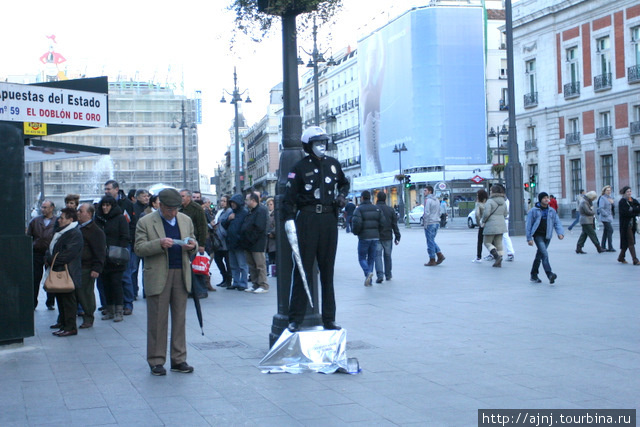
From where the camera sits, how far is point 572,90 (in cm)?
4619

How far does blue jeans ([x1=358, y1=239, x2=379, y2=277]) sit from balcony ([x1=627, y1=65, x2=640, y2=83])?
31.7m

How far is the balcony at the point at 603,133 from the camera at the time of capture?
43625mm

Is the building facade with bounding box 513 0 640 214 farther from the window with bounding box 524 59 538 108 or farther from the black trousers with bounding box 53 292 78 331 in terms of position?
the black trousers with bounding box 53 292 78 331

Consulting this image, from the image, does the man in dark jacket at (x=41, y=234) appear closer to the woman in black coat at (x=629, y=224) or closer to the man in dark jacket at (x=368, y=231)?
the man in dark jacket at (x=368, y=231)

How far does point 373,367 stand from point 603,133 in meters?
40.3

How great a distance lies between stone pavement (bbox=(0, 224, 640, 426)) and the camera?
5.60 meters

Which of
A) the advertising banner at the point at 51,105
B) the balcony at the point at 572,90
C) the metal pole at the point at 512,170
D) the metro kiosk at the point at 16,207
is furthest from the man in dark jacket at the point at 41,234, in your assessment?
the balcony at the point at 572,90

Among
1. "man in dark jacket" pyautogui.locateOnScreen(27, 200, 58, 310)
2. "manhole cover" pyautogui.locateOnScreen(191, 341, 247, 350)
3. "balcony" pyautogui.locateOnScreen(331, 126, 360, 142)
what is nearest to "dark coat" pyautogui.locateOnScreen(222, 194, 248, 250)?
"man in dark jacket" pyautogui.locateOnScreen(27, 200, 58, 310)

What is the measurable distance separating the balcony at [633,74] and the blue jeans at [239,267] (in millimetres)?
33077

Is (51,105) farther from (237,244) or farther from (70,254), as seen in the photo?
(237,244)

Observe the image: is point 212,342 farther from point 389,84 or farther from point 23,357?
point 389,84

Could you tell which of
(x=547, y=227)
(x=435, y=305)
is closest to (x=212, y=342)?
(x=435, y=305)

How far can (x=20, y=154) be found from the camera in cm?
830

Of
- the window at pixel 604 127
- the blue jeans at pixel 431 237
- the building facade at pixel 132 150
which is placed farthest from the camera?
the building facade at pixel 132 150
